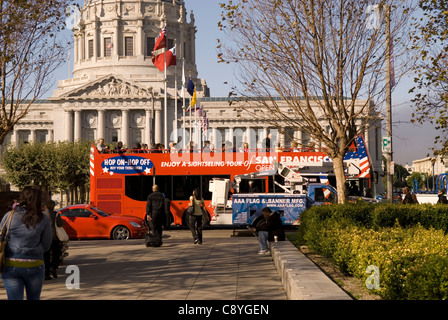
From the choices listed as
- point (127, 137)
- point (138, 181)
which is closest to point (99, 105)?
point (127, 137)

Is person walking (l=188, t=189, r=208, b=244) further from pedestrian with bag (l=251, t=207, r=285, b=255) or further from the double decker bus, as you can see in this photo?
the double decker bus

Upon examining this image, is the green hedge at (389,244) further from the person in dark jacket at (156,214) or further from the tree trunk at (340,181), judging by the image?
the person in dark jacket at (156,214)

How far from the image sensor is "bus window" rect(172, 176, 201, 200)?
3006 cm

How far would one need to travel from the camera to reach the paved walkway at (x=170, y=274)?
1080cm

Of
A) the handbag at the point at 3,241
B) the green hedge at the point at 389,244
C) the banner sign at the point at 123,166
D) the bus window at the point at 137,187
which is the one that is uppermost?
the banner sign at the point at 123,166

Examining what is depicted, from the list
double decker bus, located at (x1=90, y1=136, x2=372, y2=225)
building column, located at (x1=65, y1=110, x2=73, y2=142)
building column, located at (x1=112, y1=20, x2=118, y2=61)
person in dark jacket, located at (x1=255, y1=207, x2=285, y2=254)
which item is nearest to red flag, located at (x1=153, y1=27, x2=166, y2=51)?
double decker bus, located at (x1=90, y1=136, x2=372, y2=225)

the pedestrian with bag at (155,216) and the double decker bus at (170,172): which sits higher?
the double decker bus at (170,172)

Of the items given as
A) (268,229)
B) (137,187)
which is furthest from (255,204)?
(137,187)

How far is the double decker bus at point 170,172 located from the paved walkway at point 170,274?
391 inches

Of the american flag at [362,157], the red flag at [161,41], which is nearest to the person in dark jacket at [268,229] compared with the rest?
the american flag at [362,157]

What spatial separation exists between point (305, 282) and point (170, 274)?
4.71 metres

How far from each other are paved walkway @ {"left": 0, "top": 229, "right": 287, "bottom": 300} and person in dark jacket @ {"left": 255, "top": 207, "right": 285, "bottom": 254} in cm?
41

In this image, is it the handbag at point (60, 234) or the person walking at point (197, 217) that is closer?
the handbag at point (60, 234)

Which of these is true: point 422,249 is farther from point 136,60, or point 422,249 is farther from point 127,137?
point 136,60
